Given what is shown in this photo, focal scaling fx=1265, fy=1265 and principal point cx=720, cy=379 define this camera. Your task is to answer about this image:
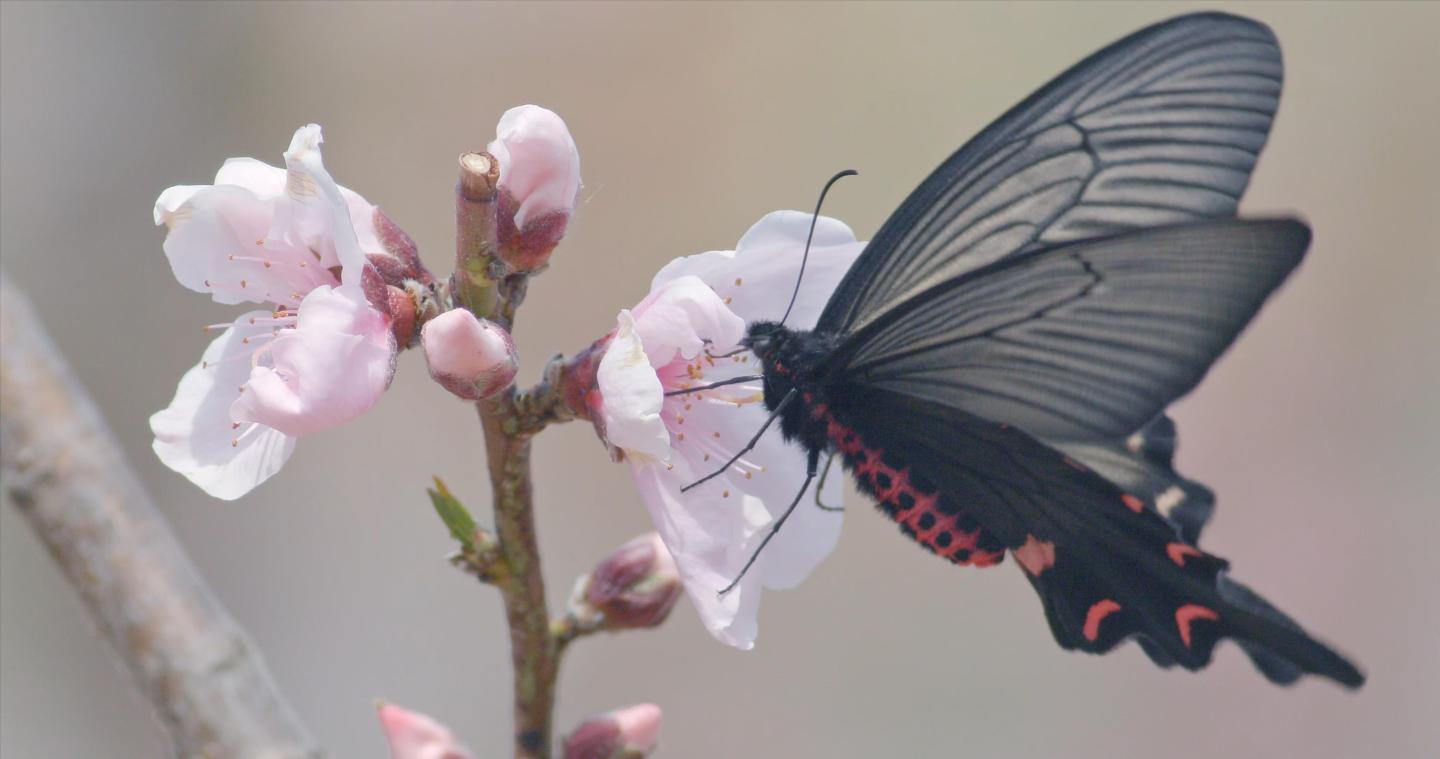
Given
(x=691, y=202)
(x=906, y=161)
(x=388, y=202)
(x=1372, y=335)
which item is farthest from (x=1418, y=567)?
(x=388, y=202)

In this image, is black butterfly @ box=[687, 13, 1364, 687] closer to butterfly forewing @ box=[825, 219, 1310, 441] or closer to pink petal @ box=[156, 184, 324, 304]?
butterfly forewing @ box=[825, 219, 1310, 441]

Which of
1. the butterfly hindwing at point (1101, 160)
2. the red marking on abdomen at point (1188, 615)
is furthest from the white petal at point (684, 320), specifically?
the red marking on abdomen at point (1188, 615)

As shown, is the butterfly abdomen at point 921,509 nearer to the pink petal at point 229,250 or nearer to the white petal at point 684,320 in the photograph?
the white petal at point 684,320

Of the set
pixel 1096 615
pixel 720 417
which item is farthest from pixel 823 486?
A: pixel 1096 615

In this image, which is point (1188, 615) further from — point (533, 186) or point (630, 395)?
point (533, 186)

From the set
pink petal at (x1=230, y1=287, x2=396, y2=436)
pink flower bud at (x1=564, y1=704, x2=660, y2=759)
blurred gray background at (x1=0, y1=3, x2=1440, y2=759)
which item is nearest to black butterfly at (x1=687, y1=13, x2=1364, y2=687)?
pink flower bud at (x1=564, y1=704, x2=660, y2=759)

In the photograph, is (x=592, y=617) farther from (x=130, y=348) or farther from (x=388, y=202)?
(x=388, y=202)
